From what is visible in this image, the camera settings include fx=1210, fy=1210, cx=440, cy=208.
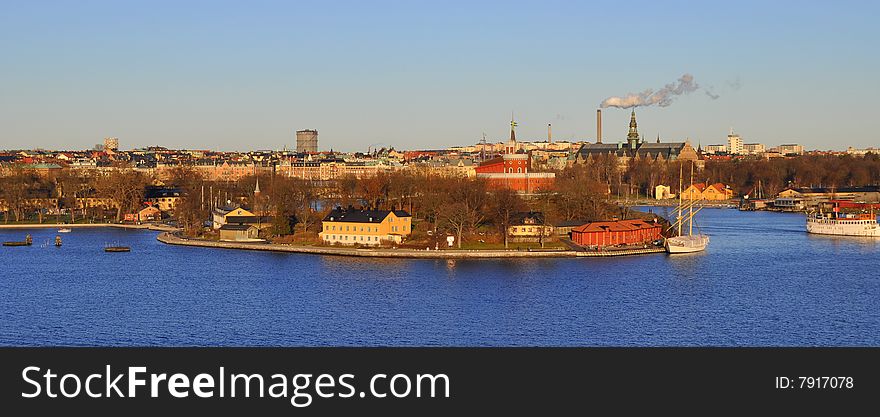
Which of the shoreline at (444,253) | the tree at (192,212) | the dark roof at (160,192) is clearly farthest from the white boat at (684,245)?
the dark roof at (160,192)

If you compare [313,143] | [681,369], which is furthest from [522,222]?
[313,143]

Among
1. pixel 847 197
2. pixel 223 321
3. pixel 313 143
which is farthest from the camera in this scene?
pixel 313 143

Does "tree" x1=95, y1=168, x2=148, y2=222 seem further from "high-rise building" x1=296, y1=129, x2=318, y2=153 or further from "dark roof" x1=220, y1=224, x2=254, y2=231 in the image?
"high-rise building" x1=296, y1=129, x2=318, y2=153

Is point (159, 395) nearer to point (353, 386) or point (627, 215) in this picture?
point (353, 386)

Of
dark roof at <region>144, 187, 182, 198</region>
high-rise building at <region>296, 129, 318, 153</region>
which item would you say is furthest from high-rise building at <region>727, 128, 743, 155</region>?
dark roof at <region>144, 187, 182, 198</region>

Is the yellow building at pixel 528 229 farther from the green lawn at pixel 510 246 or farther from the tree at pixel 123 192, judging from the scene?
the tree at pixel 123 192

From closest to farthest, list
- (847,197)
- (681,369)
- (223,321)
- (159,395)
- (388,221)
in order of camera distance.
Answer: (159,395), (681,369), (223,321), (388,221), (847,197)
